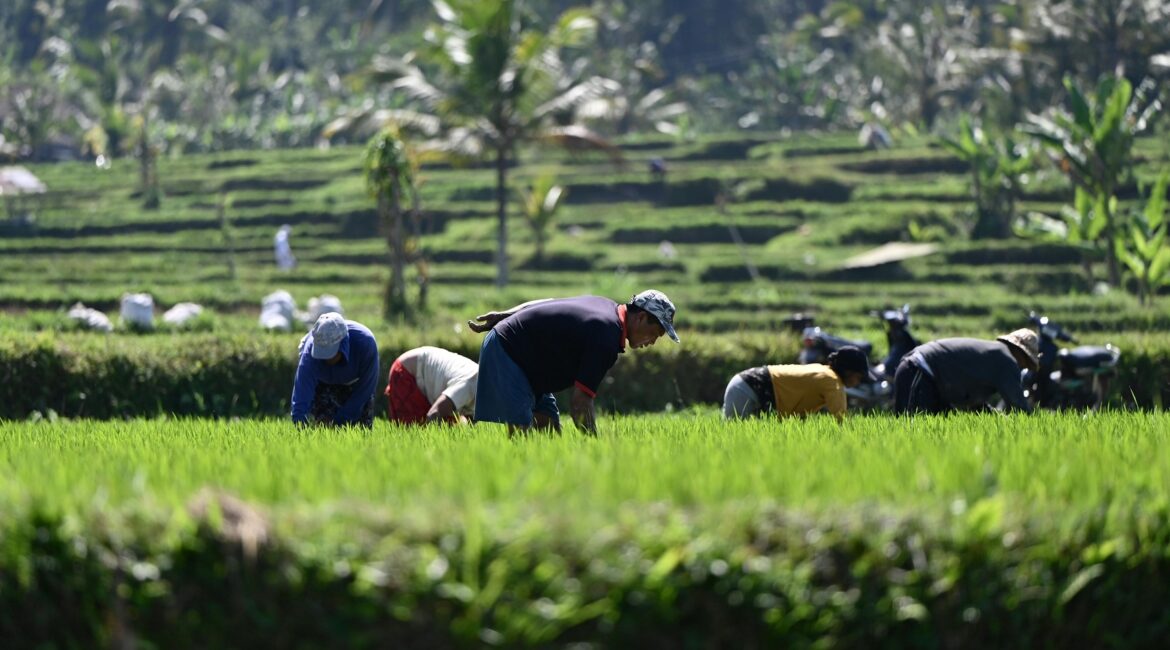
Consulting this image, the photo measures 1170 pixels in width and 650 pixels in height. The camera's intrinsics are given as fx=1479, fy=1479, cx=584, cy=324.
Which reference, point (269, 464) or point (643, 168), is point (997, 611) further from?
point (643, 168)

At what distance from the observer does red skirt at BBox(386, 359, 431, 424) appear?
829 centimetres

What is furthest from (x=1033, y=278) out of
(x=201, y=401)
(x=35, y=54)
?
(x=35, y=54)

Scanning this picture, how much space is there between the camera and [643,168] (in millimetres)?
40406

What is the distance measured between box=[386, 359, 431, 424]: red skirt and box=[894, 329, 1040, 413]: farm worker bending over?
8.93 ft

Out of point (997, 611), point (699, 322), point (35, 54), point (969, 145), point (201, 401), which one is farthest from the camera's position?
point (35, 54)

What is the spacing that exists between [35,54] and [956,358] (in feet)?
208

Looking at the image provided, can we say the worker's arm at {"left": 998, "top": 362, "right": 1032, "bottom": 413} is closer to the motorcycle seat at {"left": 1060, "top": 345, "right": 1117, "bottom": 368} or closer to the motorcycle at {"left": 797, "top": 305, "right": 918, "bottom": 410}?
the motorcycle at {"left": 797, "top": 305, "right": 918, "bottom": 410}

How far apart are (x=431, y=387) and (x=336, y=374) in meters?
0.55

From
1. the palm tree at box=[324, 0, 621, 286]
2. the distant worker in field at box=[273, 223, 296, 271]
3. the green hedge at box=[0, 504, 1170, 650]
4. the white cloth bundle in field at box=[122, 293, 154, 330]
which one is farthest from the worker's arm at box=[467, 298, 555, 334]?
the distant worker in field at box=[273, 223, 296, 271]

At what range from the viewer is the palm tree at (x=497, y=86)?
23.1m

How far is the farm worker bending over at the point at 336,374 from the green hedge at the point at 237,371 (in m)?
4.04

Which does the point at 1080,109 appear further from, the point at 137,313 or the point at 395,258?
the point at 137,313

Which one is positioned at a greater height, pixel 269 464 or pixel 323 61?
pixel 323 61

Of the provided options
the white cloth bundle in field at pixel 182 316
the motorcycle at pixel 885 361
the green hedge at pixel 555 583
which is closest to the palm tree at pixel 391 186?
the white cloth bundle in field at pixel 182 316
